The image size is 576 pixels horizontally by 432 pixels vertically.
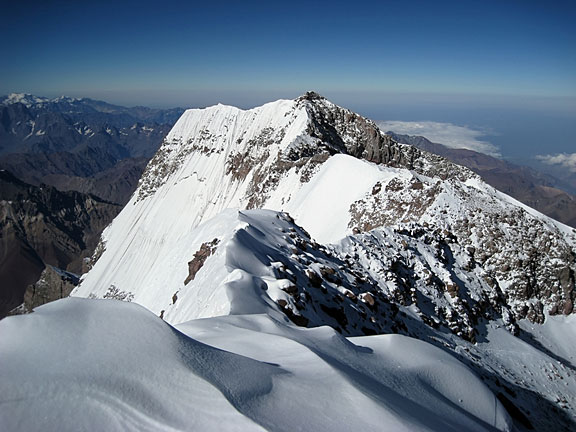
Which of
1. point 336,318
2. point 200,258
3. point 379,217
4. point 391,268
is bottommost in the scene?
point 391,268

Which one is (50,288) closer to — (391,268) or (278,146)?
(278,146)

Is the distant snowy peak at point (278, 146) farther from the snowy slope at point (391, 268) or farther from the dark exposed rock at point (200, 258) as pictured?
the dark exposed rock at point (200, 258)

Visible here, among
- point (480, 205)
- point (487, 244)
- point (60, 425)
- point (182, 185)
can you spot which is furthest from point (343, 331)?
point (182, 185)

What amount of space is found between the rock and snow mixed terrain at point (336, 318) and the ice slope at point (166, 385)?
0.02m

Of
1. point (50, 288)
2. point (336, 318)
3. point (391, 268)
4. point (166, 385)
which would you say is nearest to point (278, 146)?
point (391, 268)

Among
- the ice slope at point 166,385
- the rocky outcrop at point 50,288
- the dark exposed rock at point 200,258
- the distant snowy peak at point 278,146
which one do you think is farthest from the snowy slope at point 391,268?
the rocky outcrop at point 50,288

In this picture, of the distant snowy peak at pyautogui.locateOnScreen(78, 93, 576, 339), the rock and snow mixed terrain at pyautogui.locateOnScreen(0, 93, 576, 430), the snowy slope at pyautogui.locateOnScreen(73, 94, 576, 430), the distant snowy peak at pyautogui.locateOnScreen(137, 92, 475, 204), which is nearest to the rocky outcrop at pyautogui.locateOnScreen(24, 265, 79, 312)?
the distant snowy peak at pyautogui.locateOnScreen(78, 93, 576, 339)

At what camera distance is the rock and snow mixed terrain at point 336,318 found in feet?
14.0

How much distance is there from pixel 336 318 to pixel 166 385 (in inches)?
456

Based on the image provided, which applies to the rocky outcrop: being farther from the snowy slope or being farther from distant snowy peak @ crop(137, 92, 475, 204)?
the snowy slope

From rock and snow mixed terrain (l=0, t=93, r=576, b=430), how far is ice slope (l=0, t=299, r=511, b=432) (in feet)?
0.08

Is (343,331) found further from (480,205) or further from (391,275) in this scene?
(480,205)

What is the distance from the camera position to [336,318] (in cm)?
1492

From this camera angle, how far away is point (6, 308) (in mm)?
158625
